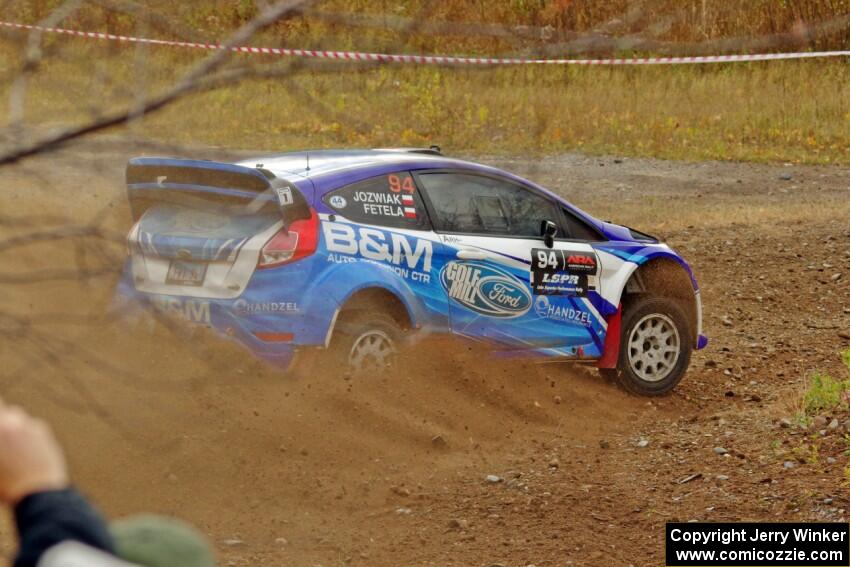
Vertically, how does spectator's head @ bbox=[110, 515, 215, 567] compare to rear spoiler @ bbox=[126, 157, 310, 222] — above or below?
below

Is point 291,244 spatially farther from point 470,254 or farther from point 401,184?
point 470,254

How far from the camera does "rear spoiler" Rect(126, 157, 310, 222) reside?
7.87 metres

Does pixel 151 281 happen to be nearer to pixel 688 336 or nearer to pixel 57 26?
pixel 688 336

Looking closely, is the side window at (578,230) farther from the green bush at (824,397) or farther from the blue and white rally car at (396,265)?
the green bush at (824,397)

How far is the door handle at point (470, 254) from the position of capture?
8.82 m

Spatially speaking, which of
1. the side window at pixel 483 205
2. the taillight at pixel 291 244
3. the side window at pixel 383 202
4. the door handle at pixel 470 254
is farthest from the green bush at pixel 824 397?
the taillight at pixel 291 244

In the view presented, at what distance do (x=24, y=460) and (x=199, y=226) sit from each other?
6.27 meters

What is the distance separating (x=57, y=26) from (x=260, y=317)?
15.4 feet

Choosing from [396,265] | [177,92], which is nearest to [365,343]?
[396,265]

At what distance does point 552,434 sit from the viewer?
29.3ft

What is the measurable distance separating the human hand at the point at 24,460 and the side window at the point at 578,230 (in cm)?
780

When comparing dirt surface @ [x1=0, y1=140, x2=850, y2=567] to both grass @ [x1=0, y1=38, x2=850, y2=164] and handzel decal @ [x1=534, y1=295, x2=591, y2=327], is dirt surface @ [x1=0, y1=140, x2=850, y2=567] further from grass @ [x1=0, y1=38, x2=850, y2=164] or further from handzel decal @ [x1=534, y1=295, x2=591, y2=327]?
grass @ [x1=0, y1=38, x2=850, y2=164]

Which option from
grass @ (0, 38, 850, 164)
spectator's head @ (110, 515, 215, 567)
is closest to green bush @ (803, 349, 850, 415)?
spectator's head @ (110, 515, 215, 567)

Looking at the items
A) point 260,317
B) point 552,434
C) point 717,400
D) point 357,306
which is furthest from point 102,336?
point 717,400
